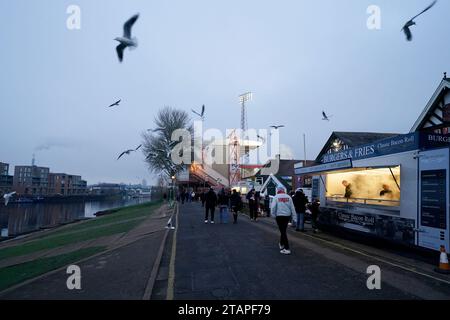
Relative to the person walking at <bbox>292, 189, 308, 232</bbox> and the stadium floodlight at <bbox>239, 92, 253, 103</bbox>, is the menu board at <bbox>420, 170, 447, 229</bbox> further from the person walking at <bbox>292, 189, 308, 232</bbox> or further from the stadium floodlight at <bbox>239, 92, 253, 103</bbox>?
the stadium floodlight at <bbox>239, 92, 253, 103</bbox>

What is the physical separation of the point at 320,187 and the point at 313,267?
7954 millimetres

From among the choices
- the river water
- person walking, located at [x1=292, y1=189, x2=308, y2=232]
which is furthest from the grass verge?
the river water

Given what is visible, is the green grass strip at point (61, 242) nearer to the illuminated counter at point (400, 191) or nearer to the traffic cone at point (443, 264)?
the illuminated counter at point (400, 191)

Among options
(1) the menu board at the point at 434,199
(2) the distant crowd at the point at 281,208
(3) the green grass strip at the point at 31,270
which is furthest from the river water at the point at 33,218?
(1) the menu board at the point at 434,199

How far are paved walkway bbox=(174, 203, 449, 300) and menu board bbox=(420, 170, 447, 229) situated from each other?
71.8 inches

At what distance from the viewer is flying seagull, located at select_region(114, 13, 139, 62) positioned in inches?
397

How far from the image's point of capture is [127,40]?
33.7ft

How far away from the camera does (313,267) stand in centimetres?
686

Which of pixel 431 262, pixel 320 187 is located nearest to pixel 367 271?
pixel 431 262

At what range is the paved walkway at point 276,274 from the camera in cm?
514

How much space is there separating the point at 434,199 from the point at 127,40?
1113 cm
